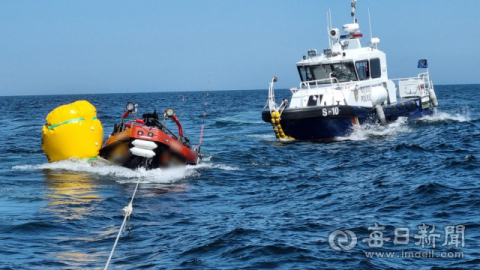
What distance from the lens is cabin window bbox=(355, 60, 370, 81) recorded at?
72.4 feet

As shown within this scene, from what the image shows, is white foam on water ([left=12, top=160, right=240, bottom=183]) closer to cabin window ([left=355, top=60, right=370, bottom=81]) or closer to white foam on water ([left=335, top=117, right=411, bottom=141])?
white foam on water ([left=335, top=117, right=411, bottom=141])

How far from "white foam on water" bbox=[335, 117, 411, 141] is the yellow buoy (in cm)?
895

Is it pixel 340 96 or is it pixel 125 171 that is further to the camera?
pixel 340 96

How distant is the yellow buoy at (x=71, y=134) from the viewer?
13.8m

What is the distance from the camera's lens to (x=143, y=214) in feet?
32.5

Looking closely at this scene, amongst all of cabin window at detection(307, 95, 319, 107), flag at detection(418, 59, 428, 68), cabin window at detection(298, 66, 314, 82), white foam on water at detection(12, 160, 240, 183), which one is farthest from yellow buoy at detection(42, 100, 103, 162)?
flag at detection(418, 59, 428, 68)

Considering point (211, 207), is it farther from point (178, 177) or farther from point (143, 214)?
point (178, 177)

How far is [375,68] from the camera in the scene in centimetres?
2314

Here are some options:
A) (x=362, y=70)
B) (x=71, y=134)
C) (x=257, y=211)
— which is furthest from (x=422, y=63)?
(x=257, y=211)

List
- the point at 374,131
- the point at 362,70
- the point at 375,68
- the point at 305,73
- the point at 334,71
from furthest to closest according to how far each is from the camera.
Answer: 1. the point at 375,68
2. the point at 305,73
3. the point at 362,70
4. the point at 334,71
5. the point at 374,131

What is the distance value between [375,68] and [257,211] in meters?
14.3

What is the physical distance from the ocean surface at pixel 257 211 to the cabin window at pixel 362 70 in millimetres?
4732

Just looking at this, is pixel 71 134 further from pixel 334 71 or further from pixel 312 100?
pixel 334 71

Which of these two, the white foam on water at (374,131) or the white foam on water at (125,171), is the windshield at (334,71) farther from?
the white foam on water at (125,171)
